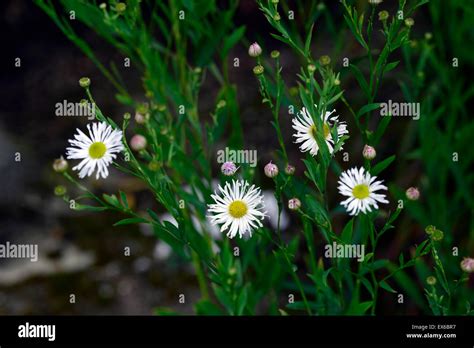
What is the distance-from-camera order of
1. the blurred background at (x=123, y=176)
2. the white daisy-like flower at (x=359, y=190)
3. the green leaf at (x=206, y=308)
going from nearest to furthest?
the white daisy-like flower at (x=359, y=190) < the green leaf at (x=206, y=308) < the blurred background at (x=123, y=176)

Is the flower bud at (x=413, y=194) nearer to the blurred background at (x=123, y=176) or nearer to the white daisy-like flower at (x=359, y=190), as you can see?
the white daisy-like flower at (x=359, y=190)

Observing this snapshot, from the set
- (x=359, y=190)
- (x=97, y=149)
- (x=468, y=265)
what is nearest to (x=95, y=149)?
(x=97, y=149)

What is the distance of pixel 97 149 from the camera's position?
2.22 ft

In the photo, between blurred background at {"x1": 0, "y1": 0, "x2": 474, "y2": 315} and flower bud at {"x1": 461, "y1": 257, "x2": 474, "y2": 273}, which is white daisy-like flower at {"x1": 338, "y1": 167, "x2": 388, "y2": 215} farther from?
blurred background at {"x1": 0, "y1": 0, "x2": 474, "y2": 315}

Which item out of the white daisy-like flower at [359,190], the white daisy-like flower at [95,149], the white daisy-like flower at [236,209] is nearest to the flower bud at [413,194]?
the white daisy-like flower at [359,190]

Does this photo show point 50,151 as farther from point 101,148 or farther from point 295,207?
point 295,207

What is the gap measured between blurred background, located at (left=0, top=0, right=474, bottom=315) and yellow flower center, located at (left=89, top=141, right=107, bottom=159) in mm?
440

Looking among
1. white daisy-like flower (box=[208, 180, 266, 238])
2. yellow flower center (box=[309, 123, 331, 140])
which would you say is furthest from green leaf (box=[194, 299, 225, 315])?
yellow flower center (box=[309, 123, 331, 140])

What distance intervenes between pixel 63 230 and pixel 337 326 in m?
0.77

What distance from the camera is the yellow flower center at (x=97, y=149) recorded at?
2.21 feet

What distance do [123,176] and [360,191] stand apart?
2.96ft

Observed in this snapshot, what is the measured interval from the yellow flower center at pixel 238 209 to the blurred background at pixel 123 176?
392mm

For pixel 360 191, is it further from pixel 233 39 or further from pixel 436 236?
pixel 233 39

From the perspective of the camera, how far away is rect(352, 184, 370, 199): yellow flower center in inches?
25.5
